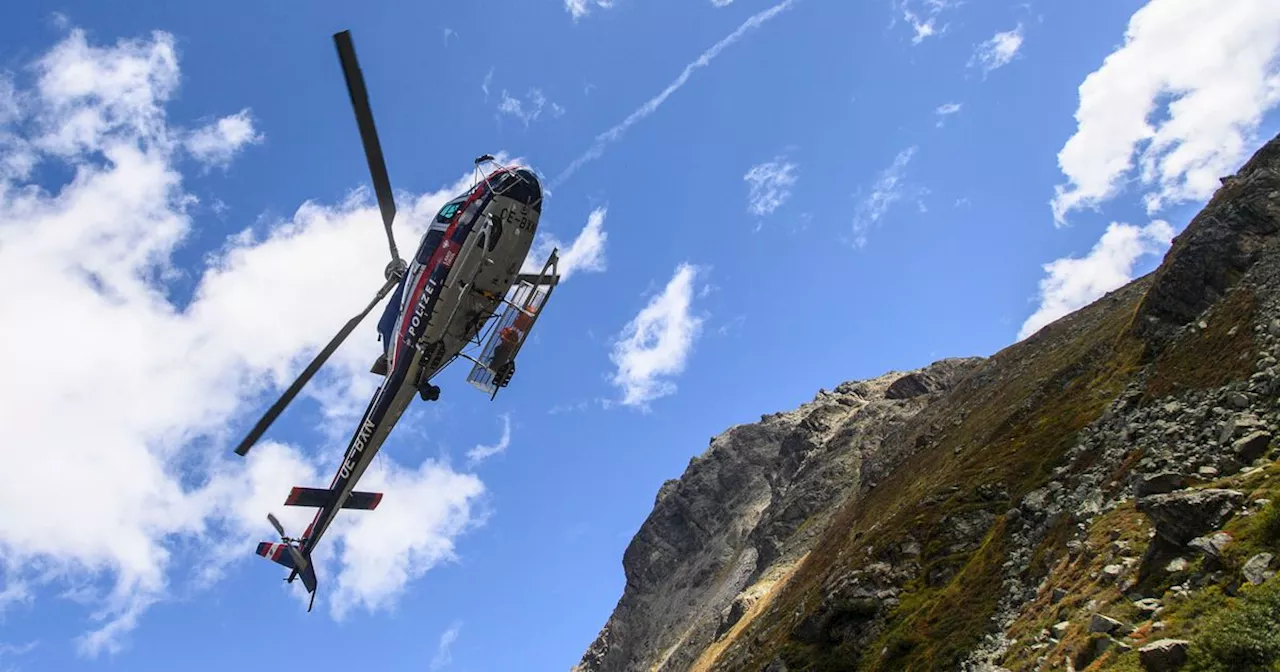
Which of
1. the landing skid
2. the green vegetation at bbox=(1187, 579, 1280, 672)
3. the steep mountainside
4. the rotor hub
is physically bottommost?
the green vegetation at bbox=(1187, 579, 1280, 672)

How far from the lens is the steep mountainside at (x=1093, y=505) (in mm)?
19031

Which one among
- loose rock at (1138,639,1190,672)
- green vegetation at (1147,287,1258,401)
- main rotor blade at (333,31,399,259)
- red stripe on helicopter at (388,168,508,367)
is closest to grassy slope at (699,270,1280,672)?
green vegetation at (1147,287,1258,401)

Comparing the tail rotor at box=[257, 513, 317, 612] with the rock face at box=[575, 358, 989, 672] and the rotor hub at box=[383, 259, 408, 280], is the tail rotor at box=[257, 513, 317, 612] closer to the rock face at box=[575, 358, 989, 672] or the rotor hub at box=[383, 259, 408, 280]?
the rotor hub at box=[383, 259, 408, 280]

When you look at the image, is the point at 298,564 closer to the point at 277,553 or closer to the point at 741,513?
the point at 277,553

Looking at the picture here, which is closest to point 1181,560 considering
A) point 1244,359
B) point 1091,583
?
point 1091,583

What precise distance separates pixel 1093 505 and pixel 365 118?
31.5m

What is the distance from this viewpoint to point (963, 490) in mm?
42844

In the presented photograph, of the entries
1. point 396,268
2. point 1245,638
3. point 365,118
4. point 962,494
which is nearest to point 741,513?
point 962,494

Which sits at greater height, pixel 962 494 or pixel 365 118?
pixel 365 118

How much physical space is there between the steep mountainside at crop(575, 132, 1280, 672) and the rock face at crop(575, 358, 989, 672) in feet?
62.5

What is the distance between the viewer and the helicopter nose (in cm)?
3294

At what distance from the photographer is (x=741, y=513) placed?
466ft

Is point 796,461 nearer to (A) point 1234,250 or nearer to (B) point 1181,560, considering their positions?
(A) point 1234,250

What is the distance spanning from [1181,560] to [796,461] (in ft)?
361
